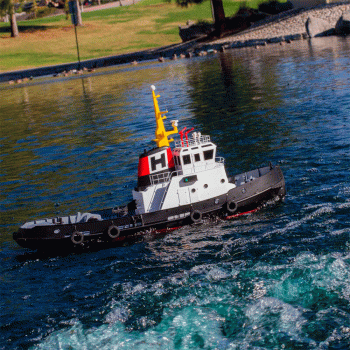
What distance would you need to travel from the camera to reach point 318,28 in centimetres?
9562

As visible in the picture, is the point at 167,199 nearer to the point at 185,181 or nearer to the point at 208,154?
the point at 185,181

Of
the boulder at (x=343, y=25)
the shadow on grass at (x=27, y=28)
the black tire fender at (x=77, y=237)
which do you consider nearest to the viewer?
the black tire fender at (x=77, y=237)

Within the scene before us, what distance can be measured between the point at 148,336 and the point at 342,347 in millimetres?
5365

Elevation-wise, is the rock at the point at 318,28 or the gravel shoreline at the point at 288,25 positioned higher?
the gravel shoreline at the point at 288,25

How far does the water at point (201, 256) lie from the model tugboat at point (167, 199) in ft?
2.18

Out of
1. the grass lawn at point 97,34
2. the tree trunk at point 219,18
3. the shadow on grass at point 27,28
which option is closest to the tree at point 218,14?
the tree trunk at point 219,18

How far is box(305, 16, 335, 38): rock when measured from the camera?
314 ft

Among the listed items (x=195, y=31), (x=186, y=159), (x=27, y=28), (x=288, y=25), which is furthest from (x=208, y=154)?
(x=27, y=28)

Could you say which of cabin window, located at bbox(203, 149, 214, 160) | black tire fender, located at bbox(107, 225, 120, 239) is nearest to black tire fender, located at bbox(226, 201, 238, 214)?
→ cabin window, located at bbox(203, 149, 214, 160)

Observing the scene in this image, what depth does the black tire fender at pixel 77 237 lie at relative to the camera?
956 inches

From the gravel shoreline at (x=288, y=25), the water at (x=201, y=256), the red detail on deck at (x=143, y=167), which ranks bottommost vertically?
the water at (x=201, y=256)

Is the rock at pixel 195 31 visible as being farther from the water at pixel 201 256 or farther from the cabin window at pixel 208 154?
the cabin window at pixel 208 154

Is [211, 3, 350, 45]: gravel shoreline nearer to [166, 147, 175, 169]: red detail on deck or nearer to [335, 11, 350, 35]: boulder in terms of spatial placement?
[335, 11, 350, 35]: boulder

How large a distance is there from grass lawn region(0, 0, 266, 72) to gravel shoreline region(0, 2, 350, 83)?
24.6 ft
